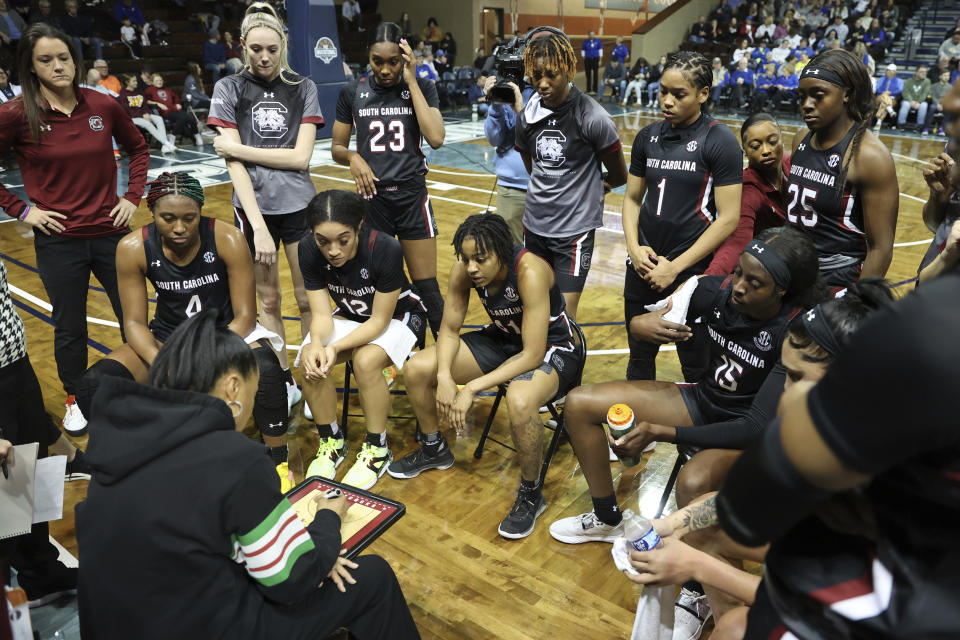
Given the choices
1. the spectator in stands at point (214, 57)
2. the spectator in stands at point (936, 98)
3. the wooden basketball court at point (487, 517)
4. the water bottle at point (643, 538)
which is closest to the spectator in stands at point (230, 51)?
the spectator in stands at point (214, 57)

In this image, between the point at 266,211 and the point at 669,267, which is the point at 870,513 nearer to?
the point at 669,267

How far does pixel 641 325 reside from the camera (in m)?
2.82

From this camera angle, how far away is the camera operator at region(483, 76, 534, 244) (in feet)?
13.9

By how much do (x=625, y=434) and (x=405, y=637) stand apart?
1.00 m

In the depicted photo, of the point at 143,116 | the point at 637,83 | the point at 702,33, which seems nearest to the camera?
the point at 143,116

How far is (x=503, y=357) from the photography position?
329 cm

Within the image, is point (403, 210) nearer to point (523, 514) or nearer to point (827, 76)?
point (523, 514)

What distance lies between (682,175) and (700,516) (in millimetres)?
1693

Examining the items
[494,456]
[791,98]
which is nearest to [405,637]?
[494,456]

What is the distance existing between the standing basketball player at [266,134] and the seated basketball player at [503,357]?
3.45 feet

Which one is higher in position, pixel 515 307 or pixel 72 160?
pixel 72 160

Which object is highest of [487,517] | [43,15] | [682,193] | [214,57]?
[43,15]

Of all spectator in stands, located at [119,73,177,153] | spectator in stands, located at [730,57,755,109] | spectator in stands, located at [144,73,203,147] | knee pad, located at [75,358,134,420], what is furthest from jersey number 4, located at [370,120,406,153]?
spectator in stands, located at [730,57,755,109]

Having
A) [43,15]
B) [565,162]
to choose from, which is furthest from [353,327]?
[43,15]
